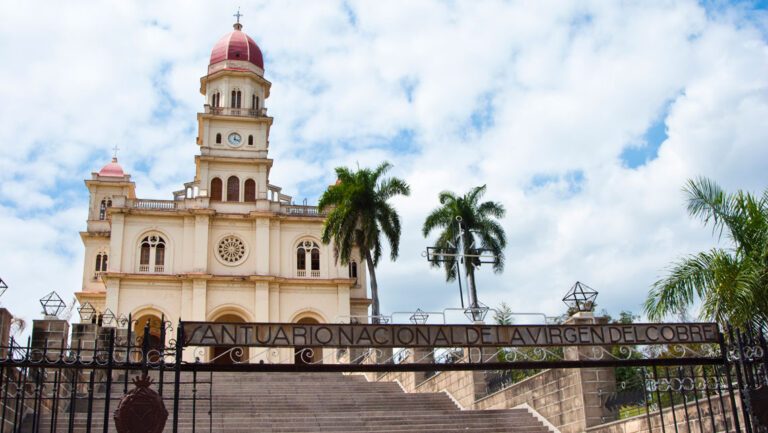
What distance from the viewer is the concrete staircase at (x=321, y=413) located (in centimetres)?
1569

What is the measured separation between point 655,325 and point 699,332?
0.58 metres

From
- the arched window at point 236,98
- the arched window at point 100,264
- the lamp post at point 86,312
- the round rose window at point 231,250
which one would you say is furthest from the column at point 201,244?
the arched window at point 100,264

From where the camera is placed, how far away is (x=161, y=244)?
38.4 meters

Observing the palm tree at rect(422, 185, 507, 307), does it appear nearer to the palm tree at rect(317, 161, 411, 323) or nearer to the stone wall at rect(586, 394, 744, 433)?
the palm tree at rect(317, 161, 411, 323)

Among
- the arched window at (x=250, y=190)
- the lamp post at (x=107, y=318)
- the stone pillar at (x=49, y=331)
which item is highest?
the arched window at (x=250, y=190)

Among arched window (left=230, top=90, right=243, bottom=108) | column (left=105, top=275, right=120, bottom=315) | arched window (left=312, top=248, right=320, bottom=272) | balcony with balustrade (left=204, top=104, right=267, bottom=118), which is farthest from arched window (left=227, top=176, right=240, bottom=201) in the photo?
column (left=105, top=275, right=120, bottom=315)

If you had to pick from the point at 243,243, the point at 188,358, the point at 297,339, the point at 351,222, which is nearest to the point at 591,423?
the point at 297,339

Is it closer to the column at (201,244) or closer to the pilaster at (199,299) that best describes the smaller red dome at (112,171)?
the column at (201,244)

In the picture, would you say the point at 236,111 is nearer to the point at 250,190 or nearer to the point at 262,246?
the point at 250,190

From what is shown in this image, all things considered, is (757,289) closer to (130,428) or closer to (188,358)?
(130,428)

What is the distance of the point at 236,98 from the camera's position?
142 feet

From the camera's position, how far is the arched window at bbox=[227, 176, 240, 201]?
4044 cm

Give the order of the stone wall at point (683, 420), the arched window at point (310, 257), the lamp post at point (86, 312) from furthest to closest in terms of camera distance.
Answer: the arched window at point (310, 257), the lamp post at point (86, 312), the stone wall at point (683, 420)

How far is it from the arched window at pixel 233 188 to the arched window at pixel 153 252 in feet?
14.7
